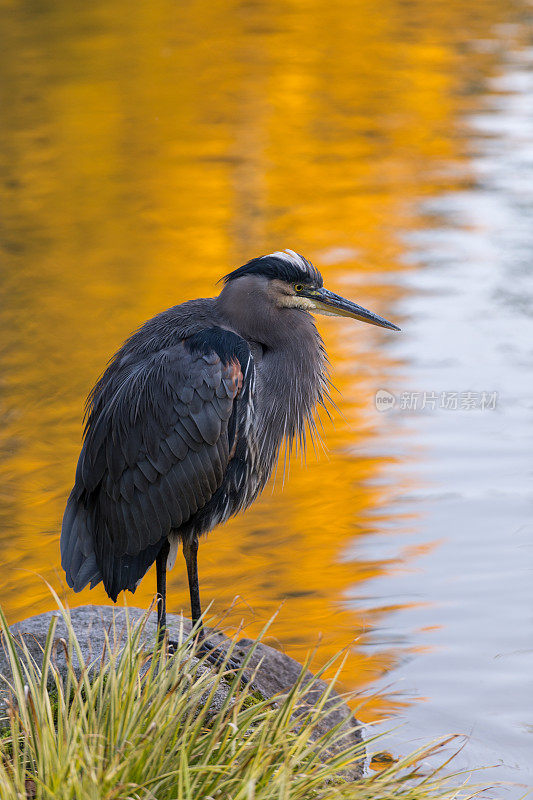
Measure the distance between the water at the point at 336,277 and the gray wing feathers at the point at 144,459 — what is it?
4.89 ft

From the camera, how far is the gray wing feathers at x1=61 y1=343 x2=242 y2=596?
414 cm

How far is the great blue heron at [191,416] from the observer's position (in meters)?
4.15

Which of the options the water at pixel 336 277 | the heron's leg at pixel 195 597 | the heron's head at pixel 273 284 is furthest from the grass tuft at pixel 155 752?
the water at pixel 336 277

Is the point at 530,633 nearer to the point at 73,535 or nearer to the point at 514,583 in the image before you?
the point at 514,583

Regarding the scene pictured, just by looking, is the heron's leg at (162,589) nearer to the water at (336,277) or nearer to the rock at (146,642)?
the rock at (146,642)

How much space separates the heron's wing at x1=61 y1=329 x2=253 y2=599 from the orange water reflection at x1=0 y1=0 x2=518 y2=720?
61.5 inches

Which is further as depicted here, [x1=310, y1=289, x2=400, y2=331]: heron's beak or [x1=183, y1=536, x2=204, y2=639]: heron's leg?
[x1=183, y1=536, x2=204, y2=639]: heron's leg

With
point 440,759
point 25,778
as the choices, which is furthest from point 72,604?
point 25,778

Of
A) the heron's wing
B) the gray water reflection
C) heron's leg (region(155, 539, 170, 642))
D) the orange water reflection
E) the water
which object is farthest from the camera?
the orange water reflection

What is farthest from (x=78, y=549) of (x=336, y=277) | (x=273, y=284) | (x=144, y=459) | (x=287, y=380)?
(x=336, y=277)

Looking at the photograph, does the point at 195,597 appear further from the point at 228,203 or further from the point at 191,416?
the point at 228,203

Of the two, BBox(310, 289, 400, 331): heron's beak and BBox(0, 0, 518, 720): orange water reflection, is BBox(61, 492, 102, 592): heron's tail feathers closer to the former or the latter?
BBox(310, 289, 400, 331): heron's beak

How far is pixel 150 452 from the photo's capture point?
423 cm

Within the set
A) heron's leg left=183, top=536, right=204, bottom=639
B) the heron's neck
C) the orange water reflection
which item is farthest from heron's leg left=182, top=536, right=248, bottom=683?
the orange water reflection
